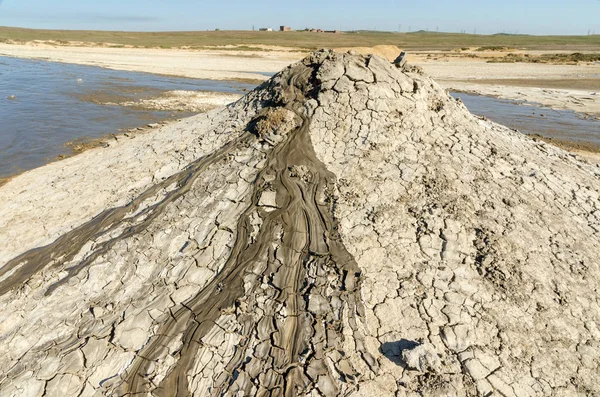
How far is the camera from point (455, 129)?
5211mm

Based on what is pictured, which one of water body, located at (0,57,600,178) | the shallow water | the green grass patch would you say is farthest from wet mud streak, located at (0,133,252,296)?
the green grass patch

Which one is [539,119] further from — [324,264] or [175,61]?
[175,61]

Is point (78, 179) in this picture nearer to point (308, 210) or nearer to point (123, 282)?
point (123, 282)

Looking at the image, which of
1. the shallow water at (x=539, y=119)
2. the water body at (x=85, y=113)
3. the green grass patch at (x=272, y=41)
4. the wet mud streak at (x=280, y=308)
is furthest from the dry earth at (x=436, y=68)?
the green grass patch at (x=272, y=41)

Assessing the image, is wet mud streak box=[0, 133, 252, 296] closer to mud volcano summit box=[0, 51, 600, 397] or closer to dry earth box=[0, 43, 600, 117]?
mud volcano summit box=[0, 51, 600, 397]

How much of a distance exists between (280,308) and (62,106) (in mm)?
14836

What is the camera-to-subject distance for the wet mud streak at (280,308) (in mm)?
2834

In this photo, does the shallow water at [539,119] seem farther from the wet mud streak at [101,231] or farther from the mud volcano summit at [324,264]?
the wet mud streak at [101,231]

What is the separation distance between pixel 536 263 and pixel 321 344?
2254 mm

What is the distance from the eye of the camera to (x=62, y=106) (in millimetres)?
14430

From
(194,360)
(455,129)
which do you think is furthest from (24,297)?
(455,129)

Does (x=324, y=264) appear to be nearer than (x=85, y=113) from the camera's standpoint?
Yes

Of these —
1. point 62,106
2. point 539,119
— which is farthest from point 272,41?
point 539,119

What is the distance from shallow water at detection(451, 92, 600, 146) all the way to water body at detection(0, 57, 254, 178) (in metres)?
10.6
